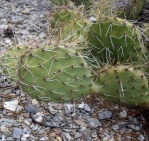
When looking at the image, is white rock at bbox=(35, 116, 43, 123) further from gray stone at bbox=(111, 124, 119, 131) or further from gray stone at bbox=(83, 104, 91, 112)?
gray stone at bbox=(111, 124, 119, 131)

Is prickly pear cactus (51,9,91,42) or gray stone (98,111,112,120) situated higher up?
prickly pear cactus (51,9,91,42)

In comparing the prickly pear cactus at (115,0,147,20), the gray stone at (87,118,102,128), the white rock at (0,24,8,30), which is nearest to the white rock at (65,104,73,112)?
the gray stone at (87,118,102,128)

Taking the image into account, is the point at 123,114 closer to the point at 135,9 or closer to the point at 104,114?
the point at 104,114

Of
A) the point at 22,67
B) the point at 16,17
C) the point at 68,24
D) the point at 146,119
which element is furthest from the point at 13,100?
the point at 16,17

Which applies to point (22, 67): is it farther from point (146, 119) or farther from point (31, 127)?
point (146, 119)

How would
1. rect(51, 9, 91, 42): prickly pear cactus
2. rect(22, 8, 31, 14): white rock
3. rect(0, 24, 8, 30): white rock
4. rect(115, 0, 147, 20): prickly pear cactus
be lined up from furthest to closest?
rect(22, 8, 31, 14): white rock < rect(115, 0, 147, 20): prickly pear cactus < rect(0, 24, 8, 30): white rock < rect(51, 9, 91, 42): prickly pear cactus

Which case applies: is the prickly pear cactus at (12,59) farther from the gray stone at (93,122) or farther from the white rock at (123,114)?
the white rock at (123,114)

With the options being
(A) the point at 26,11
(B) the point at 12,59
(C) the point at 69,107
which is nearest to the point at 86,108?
(C) the point at 69,107
